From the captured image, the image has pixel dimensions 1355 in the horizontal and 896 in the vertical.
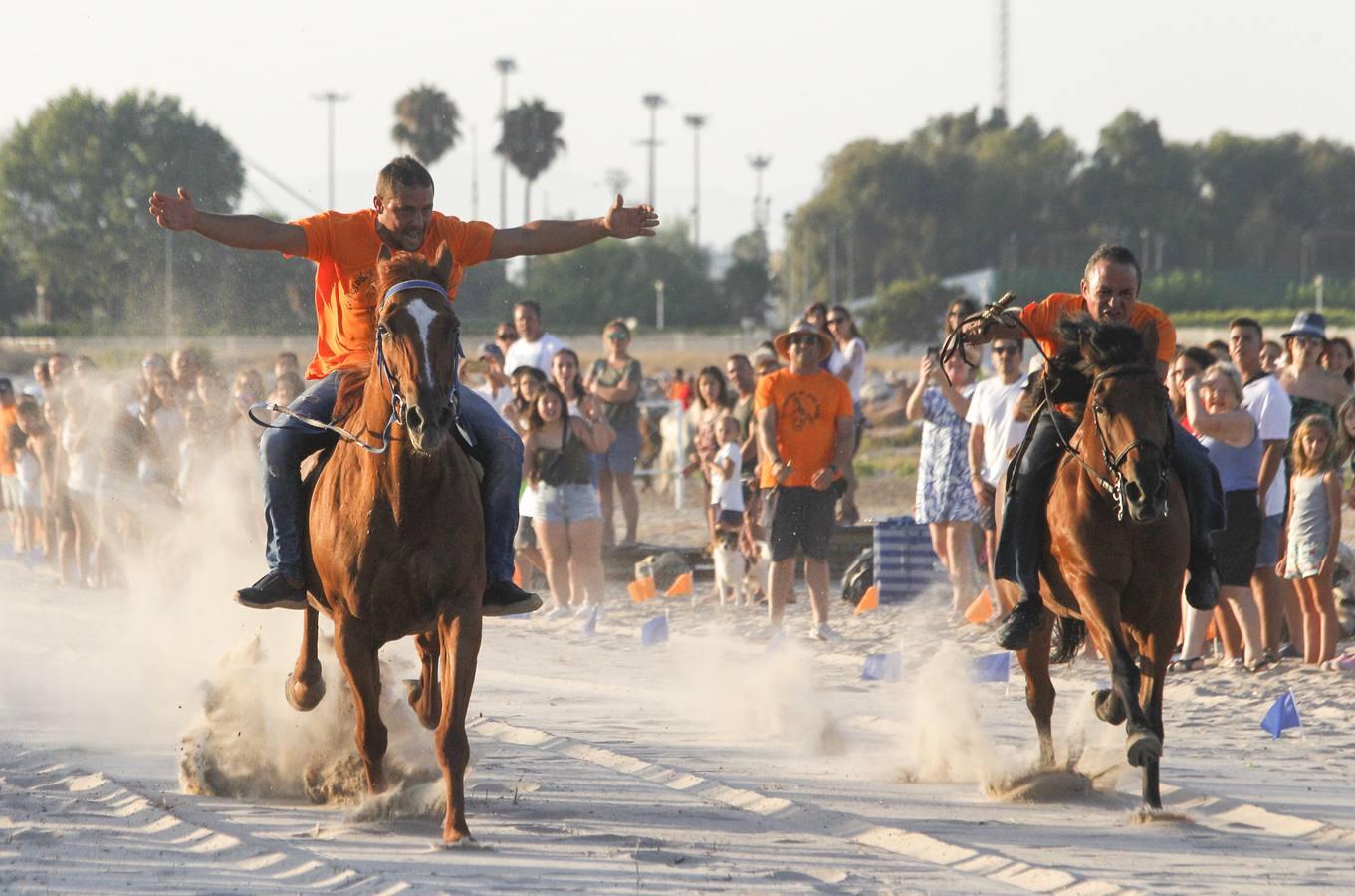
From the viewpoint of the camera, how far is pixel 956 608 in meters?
14.4

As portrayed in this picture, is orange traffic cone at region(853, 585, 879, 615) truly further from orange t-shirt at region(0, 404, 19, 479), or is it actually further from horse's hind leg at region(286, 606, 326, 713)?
orange t-shirt at region(0, 404, 19, 479)

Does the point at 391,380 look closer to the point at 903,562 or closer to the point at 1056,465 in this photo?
the point at 1056,465

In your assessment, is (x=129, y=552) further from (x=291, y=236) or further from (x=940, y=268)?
(x=940, y=268)

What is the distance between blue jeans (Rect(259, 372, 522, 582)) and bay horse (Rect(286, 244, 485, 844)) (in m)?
0.13

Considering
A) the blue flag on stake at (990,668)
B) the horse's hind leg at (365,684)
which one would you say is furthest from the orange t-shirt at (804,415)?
the horse's hind leg at (365,684)

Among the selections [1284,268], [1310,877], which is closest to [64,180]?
[1284,268]

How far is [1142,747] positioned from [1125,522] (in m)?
0.97

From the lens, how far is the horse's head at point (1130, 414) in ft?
24.5

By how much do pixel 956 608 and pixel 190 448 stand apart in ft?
23.9

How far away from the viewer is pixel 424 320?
269 inches

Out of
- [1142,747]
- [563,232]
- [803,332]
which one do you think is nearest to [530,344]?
[803,332]

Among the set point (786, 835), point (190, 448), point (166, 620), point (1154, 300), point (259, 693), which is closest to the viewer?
point (786, 835)

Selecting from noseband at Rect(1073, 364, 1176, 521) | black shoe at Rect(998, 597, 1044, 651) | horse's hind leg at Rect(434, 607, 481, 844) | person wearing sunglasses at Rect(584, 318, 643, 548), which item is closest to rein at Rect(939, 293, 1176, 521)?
noseband at Rect(1073, 364, 1176, 521)

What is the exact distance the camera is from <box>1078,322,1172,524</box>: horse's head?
7.46m
